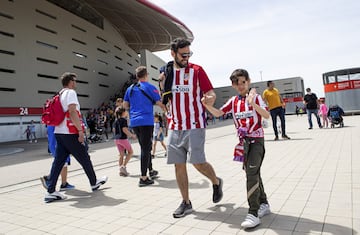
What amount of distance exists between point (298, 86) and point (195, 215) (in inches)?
2468

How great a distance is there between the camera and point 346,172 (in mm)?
4480

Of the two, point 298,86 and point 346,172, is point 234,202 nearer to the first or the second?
point 346,172

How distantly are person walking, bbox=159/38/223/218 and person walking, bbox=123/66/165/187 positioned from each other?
1.51 metres

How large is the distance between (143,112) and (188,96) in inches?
72.1

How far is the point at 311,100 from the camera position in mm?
12328

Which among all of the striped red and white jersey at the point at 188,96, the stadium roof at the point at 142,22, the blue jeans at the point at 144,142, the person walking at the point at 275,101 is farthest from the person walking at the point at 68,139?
the stadium roof at the point at 142,22

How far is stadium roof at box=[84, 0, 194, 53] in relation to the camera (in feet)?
109

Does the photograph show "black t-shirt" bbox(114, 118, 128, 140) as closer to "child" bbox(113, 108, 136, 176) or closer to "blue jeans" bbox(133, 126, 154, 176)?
"child" bbox(113, 108, 136, 176)

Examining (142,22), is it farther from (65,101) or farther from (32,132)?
(65,101)

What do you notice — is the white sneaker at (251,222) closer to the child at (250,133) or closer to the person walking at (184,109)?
the child at (250,133)

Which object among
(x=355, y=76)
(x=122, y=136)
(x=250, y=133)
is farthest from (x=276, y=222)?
(x=355, y=76)

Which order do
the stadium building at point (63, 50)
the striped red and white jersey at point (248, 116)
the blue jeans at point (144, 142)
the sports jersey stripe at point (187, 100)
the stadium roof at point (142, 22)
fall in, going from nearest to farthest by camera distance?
the striped red and white jersey at point (248, 116) < the sports jersey stripe at point (187, 100) < the blue jeans at point (144, 142) < the stadium building at point (63, 50) < the stadium roof at point (142, 22)

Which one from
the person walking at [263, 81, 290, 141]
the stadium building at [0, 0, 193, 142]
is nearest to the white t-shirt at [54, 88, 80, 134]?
the person walking at [263, 81, 290, 141]

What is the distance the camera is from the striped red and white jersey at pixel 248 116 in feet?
9.66
